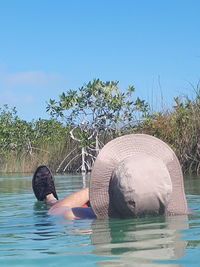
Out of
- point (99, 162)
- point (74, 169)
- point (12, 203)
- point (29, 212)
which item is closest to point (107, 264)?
point (99, 162)

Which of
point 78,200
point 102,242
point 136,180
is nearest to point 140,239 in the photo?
point 102,242

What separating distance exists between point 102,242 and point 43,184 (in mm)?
3185

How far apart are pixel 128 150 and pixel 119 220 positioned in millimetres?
543

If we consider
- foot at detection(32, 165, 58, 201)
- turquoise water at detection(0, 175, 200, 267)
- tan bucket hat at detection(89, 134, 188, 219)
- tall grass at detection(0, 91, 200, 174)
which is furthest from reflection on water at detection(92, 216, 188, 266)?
tall grass at detection(0, 91, 200, 174)

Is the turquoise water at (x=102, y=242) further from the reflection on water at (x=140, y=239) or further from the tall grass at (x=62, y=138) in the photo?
the tall grass at (x=62, y=138)

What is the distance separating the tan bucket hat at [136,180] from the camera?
12.6ft

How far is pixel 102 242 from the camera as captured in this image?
320 centimetres

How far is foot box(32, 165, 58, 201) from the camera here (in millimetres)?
6219

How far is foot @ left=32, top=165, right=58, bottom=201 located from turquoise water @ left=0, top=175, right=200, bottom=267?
57.0 inches

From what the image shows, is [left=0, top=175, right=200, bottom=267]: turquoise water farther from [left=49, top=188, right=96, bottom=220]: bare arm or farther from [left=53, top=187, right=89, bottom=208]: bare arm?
[left=53, top=187, right=89, bottom=208]: bare arm

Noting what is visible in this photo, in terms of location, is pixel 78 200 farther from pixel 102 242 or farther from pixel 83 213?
pixel 102 242

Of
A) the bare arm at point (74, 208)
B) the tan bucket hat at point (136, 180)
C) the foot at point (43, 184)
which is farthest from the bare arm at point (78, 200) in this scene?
the foot at point (43, 184)

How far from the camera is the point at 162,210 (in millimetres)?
4039

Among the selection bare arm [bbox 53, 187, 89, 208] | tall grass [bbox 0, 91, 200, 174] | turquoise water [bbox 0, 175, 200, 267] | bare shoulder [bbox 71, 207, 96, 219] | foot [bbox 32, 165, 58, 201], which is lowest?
turquoise water [bbox 0, 175, 200, 267]
